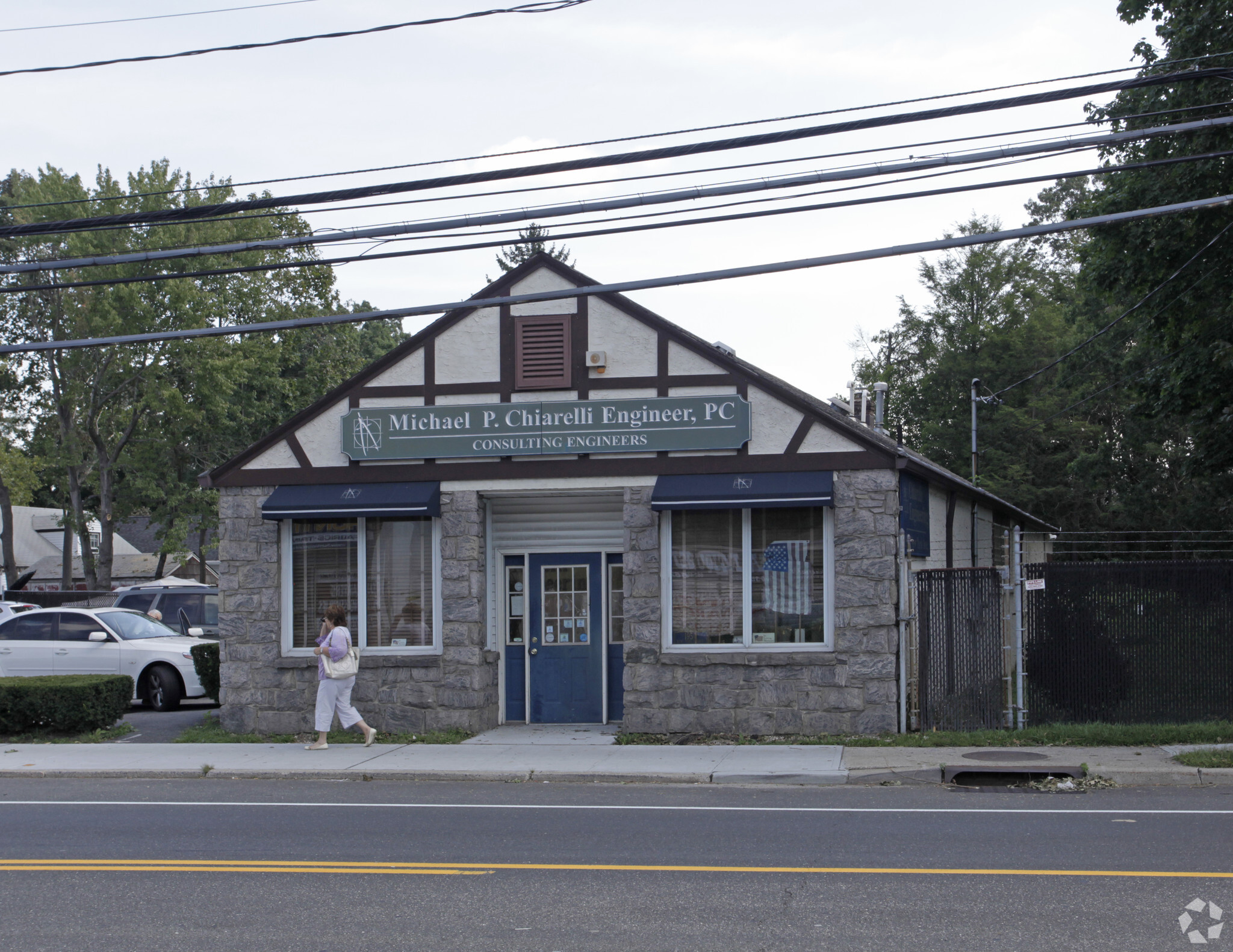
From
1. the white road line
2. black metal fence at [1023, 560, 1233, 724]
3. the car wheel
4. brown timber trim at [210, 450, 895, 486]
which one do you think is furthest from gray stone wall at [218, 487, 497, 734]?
black metal fence at [1023, 560, 1233, 724]

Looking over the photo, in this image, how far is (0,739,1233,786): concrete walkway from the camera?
1180 cm

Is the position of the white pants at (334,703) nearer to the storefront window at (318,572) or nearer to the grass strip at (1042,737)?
the storefront window at (318,572)

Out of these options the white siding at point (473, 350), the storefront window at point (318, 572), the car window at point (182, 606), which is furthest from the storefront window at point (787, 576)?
the car window at point (182, 606)

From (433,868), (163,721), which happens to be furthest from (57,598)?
(433,868)

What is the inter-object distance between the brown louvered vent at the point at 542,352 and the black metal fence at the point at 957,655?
16.3 ft

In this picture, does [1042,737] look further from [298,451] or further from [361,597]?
[298,451]

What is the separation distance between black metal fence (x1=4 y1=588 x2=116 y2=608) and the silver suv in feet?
35.3

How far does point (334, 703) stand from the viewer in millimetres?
13977

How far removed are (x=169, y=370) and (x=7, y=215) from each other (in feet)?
29.3

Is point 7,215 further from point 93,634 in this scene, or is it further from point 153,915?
point 153,915

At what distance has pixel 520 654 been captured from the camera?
15.6m

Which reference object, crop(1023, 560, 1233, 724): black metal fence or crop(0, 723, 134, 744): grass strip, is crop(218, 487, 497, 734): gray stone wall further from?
crop(1023, 560, 1233, 724): black metal fence

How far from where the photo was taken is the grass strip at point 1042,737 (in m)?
12.9

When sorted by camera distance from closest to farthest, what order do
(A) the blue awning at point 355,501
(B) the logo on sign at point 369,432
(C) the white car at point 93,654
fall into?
(A) the blue awning at point 355,501
(B) the logo on sign at point 369,432
(C) the white car at point 93,654
